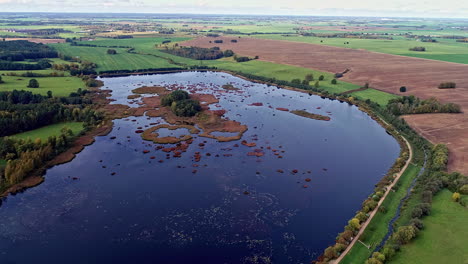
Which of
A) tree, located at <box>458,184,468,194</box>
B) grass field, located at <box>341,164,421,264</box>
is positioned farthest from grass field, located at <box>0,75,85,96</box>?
tree, located at <box>458,184,468,194</box>

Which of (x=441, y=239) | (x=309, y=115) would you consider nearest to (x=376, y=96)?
(x=309, y=115)

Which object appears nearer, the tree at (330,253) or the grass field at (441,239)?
the grass field at (441,239)

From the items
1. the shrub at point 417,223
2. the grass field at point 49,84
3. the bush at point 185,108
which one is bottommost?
the shrub at point 417,223

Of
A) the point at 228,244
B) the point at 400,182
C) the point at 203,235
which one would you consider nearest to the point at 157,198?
the point at 203,235

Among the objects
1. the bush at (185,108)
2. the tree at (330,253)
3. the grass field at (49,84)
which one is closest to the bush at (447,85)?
the bush at (185,108)

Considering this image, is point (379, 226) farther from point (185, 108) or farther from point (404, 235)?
point (185, 108)

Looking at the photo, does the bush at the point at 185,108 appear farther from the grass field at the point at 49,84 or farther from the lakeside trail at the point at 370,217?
the lakeside trail at the point at 370,217

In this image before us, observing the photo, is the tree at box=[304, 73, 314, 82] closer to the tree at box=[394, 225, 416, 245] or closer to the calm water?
the calm water
